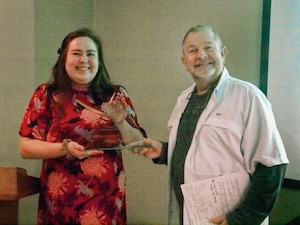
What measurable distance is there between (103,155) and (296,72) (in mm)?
430

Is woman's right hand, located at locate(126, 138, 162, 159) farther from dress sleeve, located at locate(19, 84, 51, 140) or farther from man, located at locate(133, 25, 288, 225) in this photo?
dress sleeve, located at locate(19, 84, 51, 140)

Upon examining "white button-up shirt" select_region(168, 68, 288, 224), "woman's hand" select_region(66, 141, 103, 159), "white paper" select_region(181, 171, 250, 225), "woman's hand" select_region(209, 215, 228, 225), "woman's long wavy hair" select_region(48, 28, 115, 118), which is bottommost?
"woman's hand" select_region(209, 215, 228, 225)

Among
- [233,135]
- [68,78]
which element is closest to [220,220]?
[233,135]

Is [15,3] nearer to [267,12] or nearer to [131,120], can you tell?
[131,120]

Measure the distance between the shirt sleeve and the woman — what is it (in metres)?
0.24

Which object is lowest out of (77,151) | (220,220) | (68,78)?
(220,220)

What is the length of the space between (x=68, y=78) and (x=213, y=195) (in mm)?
370

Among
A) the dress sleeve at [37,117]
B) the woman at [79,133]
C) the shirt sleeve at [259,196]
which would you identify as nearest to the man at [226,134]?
the shirt sleeve at [259,196]

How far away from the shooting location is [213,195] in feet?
2.11

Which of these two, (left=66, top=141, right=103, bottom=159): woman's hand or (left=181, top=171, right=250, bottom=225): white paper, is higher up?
(left=66, top=141, right=103, bottom=159): woman's hand

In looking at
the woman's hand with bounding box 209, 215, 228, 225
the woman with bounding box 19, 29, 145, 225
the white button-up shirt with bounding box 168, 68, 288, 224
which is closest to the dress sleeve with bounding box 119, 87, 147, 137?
the woman with bounding box 19, 29, 145, 225

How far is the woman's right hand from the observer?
68 centimetres

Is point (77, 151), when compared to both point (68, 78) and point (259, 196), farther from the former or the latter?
point (259, 196)

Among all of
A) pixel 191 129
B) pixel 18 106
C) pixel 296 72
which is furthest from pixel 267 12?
pixel 18 106
